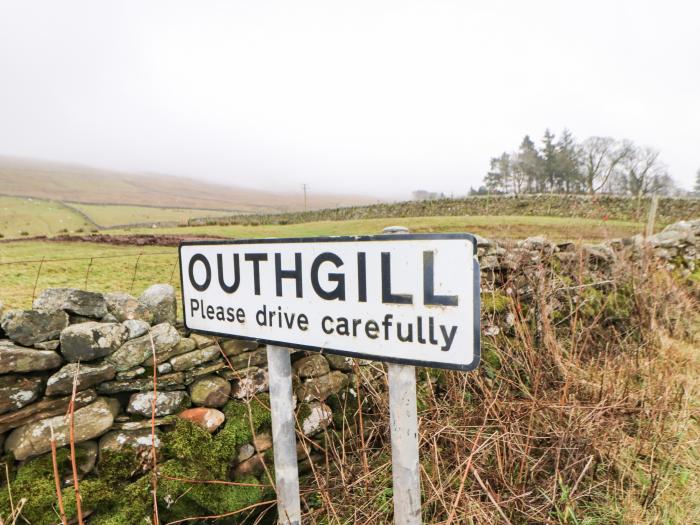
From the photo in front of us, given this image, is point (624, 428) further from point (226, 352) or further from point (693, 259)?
point (693, 259)

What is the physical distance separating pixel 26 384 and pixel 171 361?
2.27 feet

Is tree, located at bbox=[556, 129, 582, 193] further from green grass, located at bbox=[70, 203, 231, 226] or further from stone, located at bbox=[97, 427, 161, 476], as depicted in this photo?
green grass, located at bbox=[70, 203, 231, 226]

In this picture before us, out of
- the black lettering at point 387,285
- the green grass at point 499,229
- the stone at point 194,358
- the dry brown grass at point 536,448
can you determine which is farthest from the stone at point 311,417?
the green grass at point 499,229

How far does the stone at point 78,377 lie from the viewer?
201 centimetres

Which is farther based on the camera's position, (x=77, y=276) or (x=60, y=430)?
Answer: (x=77, y=276)

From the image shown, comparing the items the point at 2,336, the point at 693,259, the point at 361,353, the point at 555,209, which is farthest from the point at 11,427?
the point at 555,209

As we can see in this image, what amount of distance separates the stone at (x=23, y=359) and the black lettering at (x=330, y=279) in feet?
5.49

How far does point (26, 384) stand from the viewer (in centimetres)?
196

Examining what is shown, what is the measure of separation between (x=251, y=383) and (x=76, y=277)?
3081 mm

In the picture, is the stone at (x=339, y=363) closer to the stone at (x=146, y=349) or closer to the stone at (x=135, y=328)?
the stone at (x=146, y=349)

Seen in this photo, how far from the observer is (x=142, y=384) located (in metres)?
2.25

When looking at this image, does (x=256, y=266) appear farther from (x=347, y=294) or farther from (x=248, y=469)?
(x=248, y=469)

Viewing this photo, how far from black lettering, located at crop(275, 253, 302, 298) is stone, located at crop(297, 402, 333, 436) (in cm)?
160

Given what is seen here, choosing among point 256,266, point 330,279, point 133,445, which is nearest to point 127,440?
point 133,445
